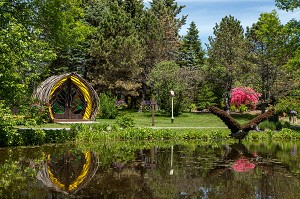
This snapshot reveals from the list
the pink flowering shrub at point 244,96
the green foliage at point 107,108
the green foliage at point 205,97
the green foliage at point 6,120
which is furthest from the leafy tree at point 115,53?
the green foliage at point 6,120

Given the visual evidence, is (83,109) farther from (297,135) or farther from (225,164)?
(225,164)

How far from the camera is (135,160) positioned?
46.0 ft

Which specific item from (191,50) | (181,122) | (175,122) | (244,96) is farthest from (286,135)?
(191,50)

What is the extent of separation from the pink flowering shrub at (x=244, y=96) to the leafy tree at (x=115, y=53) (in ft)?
31.9

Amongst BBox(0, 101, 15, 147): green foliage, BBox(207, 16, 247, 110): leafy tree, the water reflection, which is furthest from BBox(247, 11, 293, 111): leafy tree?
BBox(0, 101, 15, 147): green foliage

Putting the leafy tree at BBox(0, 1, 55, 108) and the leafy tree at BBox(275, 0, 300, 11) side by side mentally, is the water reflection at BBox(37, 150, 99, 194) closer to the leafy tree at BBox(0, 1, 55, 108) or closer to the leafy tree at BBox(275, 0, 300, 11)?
the leafy tree at BBox(0, 1, 55, 108)

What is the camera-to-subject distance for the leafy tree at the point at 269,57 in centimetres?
3156

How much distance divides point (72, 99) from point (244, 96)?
17642 mm

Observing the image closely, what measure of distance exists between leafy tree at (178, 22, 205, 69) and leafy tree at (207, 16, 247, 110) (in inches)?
518

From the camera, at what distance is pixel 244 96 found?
38.5 m

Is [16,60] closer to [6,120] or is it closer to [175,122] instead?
[6,120]

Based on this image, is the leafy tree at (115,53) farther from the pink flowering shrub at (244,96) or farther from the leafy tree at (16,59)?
the leafy tree at (16,59)

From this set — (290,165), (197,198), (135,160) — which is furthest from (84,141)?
(197,198)

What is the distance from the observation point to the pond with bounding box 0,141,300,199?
30.5ft
